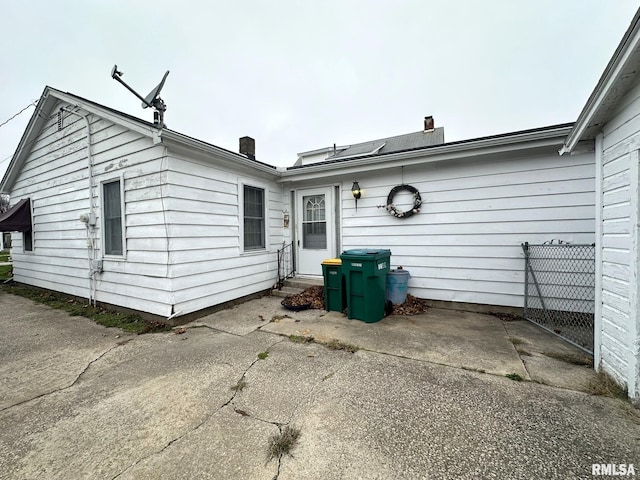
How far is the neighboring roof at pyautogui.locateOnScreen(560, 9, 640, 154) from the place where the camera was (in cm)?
180

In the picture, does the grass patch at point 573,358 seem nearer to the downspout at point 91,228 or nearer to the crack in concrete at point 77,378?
the crack in concrete at point 77,378

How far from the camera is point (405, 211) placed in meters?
5.26

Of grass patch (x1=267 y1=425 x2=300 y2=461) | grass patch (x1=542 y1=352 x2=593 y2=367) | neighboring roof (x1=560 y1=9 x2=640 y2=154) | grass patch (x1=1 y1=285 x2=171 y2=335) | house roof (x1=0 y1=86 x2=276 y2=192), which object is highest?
house roof (x1=0 y1=86 x2=276 y2=192)

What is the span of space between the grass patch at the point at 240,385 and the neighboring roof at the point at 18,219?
28.3 ft

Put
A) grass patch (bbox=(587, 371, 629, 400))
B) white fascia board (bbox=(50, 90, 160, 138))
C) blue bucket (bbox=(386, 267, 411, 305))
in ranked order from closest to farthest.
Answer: grass patch (bbox=(587, 371, 629, 400))
white fascia board (bbox=(50, 90, 160, 138))
blue bucket (bbox=(386, 267, 411, 305))

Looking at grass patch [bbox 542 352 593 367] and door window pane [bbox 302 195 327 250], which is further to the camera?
door window pane [bbox 302 195 327 250]

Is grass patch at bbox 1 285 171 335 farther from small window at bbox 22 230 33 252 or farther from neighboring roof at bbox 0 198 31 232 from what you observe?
neighboring roof at bbox 0 198 31 232

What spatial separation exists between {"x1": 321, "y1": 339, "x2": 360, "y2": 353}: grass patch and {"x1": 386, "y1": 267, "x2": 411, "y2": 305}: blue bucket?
193cm

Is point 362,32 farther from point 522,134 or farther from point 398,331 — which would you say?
point 398,331

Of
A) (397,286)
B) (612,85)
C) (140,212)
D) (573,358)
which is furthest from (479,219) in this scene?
(140,212)

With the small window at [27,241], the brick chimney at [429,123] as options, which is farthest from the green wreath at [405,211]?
the brick chimney at [429,123]

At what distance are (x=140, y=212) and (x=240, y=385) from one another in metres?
3.61

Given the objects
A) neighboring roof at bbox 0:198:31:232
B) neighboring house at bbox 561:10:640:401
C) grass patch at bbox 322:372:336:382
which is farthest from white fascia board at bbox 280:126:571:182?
neighboring roof at bbox 0:198:31:232

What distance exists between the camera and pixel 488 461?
1.56 m
